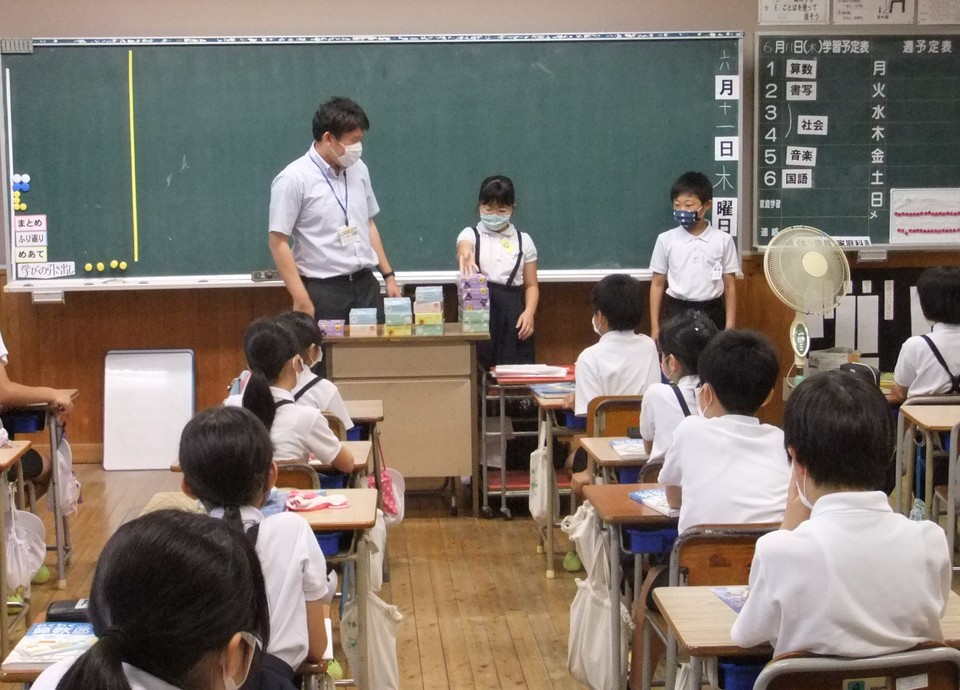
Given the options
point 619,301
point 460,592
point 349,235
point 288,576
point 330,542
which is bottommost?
point 460,592

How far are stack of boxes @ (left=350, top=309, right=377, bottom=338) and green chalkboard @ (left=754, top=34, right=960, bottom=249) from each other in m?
2.44

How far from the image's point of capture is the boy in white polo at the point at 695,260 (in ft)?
19.7

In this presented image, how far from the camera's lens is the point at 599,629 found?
3096 mm

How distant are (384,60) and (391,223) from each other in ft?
2.84

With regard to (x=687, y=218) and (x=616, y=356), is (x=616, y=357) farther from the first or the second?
(x=687, y=218)

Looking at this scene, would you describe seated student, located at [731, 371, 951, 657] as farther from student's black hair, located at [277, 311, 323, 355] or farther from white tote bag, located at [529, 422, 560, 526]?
white tote bag, located at [529, 422, 560, 526]

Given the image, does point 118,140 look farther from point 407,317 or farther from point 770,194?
point 770,194

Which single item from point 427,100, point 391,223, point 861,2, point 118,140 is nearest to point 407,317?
point 391,223

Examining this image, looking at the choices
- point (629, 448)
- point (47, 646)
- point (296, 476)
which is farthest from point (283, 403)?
point (47, 646)

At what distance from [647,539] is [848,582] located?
41.4 inches

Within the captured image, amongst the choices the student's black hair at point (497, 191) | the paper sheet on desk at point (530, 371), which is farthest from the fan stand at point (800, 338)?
the student's black hair at point (497, 191)

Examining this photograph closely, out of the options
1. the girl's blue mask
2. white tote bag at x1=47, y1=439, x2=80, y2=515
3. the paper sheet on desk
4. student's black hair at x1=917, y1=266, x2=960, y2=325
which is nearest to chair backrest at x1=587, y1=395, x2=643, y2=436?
the paper sheet on desk

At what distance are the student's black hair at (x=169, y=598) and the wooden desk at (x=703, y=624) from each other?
0.93 m

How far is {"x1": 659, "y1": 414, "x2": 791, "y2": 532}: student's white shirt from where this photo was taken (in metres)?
2.60
